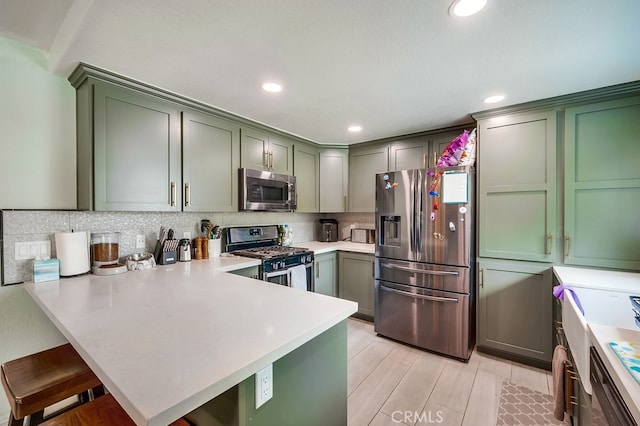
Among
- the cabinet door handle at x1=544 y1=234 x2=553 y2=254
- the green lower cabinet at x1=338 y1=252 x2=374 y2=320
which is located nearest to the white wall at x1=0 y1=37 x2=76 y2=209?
the green lower cabinet at x1=338 y1=252 x2=374 y2=320

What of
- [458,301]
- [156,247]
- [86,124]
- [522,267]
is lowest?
[458,301]

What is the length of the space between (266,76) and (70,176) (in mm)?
1513

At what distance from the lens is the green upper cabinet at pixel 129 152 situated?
1.75 m

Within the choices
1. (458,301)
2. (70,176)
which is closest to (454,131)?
(458,301)

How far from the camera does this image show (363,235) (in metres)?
3.83

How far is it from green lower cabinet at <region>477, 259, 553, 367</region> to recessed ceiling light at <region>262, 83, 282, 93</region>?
2298mm

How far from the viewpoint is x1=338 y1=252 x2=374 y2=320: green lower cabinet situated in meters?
3.22

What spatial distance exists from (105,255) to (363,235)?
9.37ft

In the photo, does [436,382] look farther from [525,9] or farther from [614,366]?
[525,9]

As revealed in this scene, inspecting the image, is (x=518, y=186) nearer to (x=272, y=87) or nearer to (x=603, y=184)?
(x=603, y=184)

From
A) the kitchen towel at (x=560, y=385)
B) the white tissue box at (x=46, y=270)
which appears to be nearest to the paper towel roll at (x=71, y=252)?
the white tissue box at (x=46, y=270)

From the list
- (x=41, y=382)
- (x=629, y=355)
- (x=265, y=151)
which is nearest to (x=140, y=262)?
(x=41, y=382)

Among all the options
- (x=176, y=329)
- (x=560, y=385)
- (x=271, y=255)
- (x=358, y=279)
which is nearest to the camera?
(x=176, y=329)

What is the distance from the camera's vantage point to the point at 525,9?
1222mm
